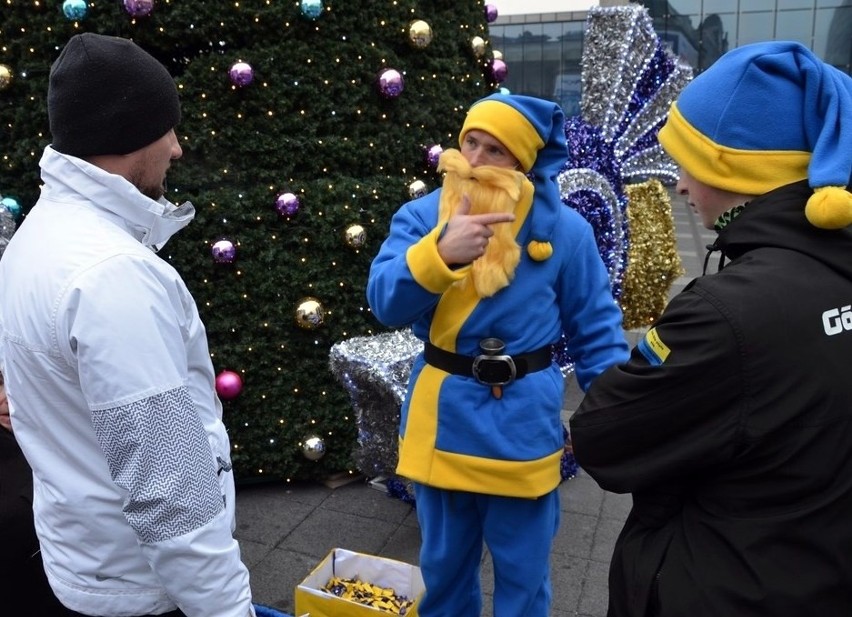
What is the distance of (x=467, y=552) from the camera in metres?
2.45

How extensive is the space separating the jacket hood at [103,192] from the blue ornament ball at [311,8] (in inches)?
87.1

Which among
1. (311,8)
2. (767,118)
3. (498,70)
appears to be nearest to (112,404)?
(767,118)

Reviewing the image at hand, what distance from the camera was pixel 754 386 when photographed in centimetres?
126

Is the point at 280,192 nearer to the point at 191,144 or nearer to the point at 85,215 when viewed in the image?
the point at 191,144

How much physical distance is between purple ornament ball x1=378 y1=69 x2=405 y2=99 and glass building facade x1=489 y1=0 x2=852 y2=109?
19.4 metres

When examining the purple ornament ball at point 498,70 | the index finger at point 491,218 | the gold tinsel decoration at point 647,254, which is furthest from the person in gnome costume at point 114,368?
the gold tinsel decoration at point 647,254

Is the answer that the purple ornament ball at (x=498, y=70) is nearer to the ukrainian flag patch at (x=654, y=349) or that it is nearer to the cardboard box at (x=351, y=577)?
the cardboard box at (x=351, y=577)

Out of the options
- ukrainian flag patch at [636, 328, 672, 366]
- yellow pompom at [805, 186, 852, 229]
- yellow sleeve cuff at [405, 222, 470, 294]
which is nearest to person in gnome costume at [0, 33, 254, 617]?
yellow sleeve cuff at [405, 222, 470, 294]

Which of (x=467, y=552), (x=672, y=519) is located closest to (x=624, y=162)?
(x=467, y=552)

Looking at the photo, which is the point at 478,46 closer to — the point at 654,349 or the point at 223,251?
the point at 223,251

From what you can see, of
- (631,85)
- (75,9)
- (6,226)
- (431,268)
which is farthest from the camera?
(631,85)

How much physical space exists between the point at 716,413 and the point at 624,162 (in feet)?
15.6

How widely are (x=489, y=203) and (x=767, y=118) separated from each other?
0.93 metres

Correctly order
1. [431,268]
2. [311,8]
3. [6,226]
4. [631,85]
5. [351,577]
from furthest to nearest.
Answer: [631,85] → [311,8] → [6,226] → [351,577] → [431,268]
